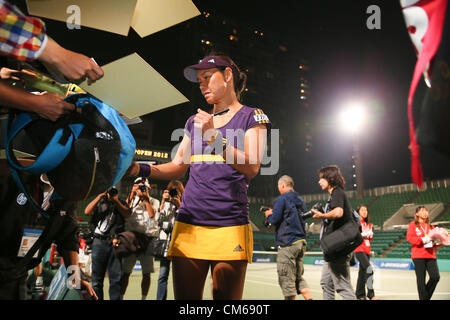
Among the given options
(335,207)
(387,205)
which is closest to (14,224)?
(335,207)

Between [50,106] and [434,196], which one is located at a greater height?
[434,196]

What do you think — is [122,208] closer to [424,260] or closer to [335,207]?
[335,207]

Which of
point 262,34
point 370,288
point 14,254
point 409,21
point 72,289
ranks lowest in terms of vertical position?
point 370,288

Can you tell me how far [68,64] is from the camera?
3.27ft

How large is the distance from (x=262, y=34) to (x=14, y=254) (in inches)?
105

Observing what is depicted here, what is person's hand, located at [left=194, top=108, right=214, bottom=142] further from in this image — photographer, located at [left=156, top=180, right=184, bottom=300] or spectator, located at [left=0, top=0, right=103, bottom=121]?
photographer, located at [left=156, top=180, right=184, bottom=300]

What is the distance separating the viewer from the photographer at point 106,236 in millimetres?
3512

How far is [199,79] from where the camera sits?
5.23 ft

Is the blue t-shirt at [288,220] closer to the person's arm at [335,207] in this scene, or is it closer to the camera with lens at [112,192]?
the person's arm at [335,207]

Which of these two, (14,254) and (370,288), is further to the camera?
(370,288)

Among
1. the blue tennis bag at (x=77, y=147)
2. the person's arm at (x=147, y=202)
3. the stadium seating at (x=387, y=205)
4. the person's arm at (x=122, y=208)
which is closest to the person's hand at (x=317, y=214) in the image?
the person's arm at (x=147, y=202)

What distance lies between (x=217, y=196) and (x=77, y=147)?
65cm

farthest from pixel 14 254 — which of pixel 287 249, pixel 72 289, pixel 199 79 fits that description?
pixel 287 249
